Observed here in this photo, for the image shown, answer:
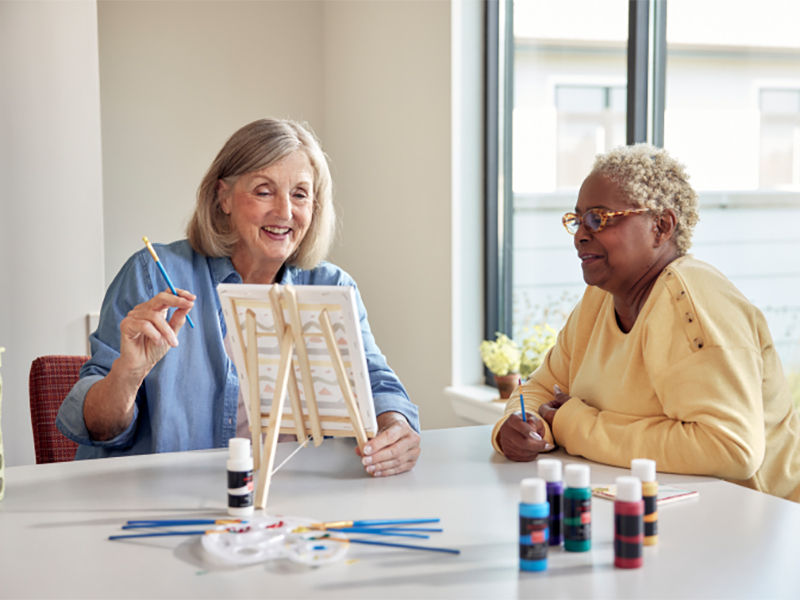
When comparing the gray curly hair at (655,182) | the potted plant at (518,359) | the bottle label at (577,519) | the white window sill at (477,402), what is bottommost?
the white window sill at (477,402)

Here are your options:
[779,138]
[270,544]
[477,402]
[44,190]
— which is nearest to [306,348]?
[270,544]

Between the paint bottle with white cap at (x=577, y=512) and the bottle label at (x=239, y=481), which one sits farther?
the bottle label at (x=239, y=481)

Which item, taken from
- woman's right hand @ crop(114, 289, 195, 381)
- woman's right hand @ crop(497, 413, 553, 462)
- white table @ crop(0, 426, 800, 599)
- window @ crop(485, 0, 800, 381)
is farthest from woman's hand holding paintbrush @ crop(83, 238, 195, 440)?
window @ crop(485, 0, 800, 381)

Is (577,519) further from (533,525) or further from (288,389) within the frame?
(288,389)

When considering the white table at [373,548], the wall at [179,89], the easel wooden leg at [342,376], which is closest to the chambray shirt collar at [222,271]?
the white table at [373,548]

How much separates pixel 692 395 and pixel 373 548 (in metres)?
0.67

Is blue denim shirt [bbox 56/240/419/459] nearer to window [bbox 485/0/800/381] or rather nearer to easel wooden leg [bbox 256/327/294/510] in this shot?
easel wooden leg [bbox 256/327/294/510]

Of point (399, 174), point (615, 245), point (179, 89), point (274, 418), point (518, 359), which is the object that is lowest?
point (518, 359)

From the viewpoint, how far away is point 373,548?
4.29 ft

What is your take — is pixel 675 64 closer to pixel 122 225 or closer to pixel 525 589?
pixel 525 589

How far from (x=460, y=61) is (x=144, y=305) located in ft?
7.82

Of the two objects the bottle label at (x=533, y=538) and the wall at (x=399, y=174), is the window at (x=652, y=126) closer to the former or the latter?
the wall at (x=399, y=174)

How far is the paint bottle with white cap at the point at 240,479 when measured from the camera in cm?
142

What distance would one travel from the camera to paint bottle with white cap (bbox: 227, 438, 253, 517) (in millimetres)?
1424
